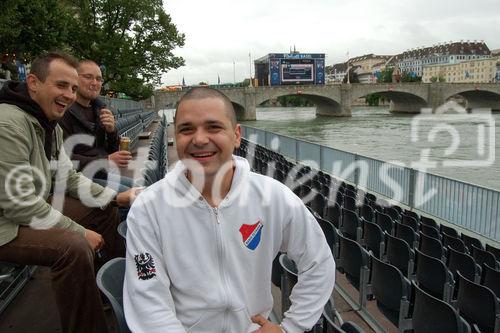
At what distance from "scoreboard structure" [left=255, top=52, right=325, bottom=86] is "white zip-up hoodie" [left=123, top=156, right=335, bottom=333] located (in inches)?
3321

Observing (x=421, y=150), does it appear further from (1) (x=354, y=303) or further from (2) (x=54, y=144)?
(2) (x=54, y=144)

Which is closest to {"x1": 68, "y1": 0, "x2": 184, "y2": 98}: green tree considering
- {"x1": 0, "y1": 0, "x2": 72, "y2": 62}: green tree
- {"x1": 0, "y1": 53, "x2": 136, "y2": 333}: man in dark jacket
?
{"x1": 0, "y1": 0, "x2": 72, "y2": 62}: green tree

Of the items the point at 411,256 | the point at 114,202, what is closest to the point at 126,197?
the point at 114,202

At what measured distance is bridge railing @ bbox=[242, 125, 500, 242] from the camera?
640cm

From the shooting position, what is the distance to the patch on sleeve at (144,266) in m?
1.61

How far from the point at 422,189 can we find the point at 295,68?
81832 millimetres

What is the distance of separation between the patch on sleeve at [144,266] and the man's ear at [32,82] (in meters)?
1.30

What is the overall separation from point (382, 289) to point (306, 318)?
1811 mm

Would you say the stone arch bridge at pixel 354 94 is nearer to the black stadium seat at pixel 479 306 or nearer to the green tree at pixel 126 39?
the green tree at pixel 126 39

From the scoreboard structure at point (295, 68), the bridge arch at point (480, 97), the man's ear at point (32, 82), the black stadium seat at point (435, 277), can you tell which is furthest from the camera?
the scoreboard structure at point (295, 68)

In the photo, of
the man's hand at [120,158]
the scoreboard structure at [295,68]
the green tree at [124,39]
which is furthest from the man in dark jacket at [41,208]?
the scoreboard structure at [295,68]

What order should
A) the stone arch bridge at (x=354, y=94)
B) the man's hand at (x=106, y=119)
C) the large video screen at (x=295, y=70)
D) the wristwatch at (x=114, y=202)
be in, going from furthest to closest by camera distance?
the large video screen at (x=295, y=70) → the stone arch bridge at (x=354, y=94) → the man's hand at (x=106, y=119) → the wristwatch at (x=114, y=202)

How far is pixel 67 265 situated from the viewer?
2.07 meters

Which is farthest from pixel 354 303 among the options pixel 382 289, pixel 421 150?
pixel 421 150
